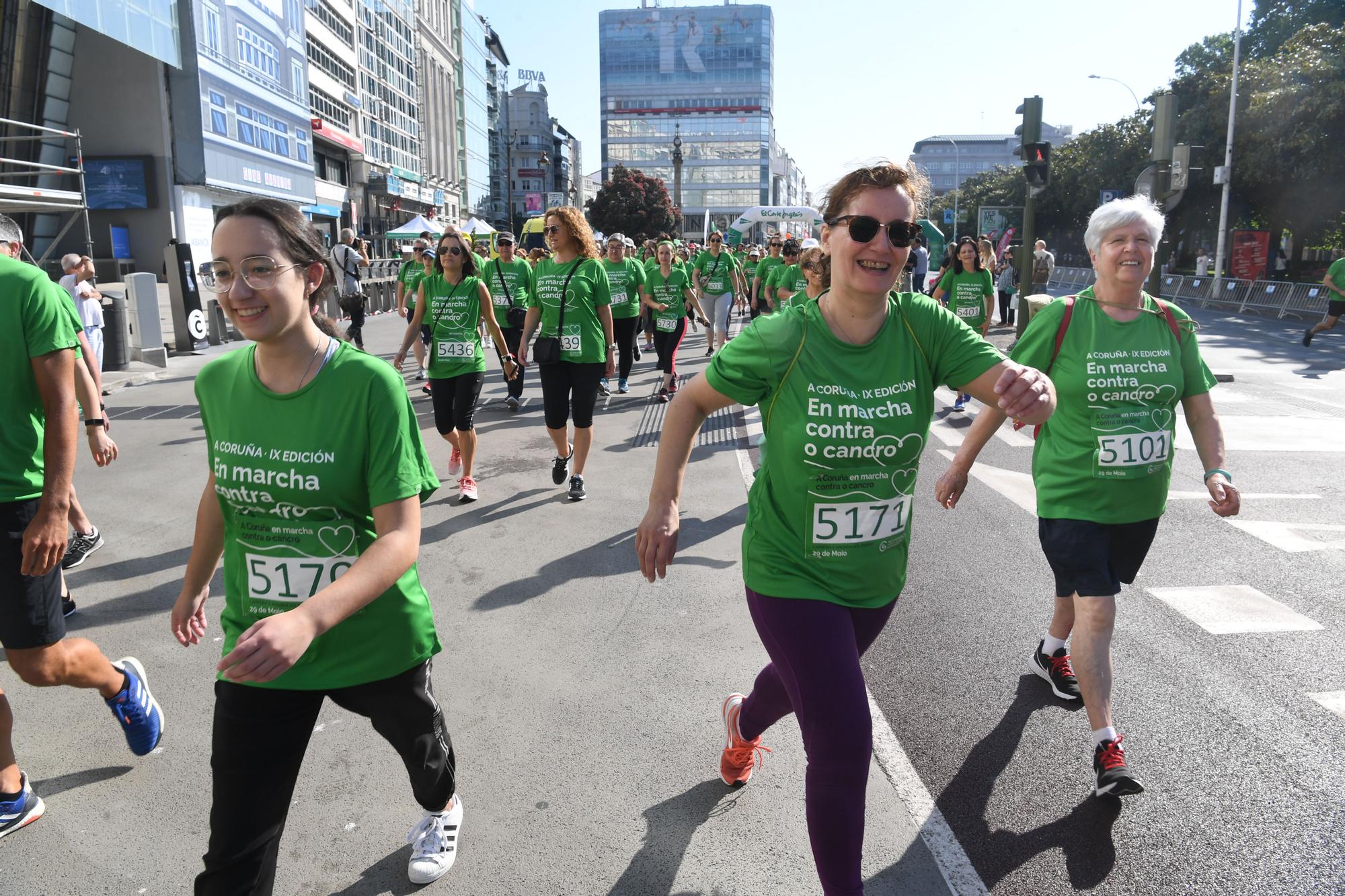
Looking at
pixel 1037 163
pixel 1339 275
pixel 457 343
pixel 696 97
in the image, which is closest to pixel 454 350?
pixel 457 343

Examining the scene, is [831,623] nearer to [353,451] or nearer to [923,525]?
[353,451]

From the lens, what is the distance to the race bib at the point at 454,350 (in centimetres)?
719

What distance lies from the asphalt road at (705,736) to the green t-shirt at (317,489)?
901 millimetres

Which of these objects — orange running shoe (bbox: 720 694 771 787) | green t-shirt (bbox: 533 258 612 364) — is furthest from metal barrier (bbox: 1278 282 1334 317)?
orange running shoe (bbox: 720 694 771 787)

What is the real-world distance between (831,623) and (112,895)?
7.01ft

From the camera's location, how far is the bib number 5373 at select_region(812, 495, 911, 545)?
2471mm

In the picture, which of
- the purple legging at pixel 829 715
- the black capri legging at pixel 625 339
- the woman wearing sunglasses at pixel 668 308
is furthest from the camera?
the woman wearing sunglasses at pixel 668 308

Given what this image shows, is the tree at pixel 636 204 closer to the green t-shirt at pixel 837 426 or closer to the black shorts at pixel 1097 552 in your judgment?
the black shorts at pixel 1097 552

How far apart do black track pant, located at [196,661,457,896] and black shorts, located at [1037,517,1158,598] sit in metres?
2.32

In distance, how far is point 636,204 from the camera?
81.0 metres

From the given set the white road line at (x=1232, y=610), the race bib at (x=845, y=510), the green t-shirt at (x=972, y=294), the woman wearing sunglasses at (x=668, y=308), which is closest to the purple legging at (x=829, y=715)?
the race bib at (x=845, y=510)

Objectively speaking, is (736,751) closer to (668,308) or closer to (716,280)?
(668,308)

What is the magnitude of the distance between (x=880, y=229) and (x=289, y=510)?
5.19ft

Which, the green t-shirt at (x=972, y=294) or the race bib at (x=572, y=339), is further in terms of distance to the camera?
the green t-shirt at (x=972, y=294)
